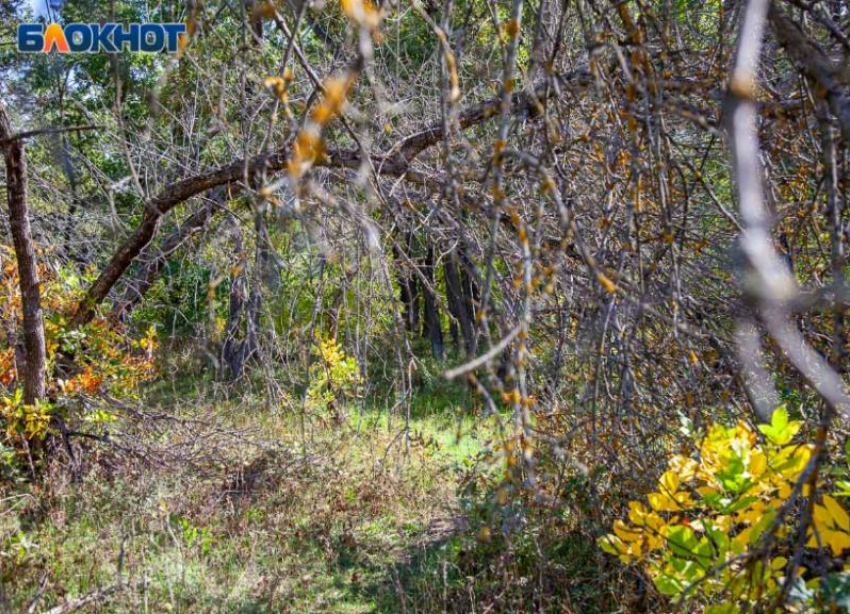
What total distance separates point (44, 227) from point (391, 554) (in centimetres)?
333

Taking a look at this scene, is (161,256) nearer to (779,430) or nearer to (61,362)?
(61,362)

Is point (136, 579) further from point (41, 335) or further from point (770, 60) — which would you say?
point (770, 60)

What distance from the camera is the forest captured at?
4.28ft

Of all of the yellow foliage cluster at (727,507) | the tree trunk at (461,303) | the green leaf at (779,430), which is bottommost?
the yellow foliage cluster at (727,507)

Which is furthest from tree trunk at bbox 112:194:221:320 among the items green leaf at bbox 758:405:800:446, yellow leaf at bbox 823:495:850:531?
yellow leaf at bbox 823:495:850:531

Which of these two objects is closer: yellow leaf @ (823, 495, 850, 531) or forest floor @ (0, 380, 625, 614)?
yellow leaf @ (823, 495, 850, 531)

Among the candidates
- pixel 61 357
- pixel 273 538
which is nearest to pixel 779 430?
pixel 273 538

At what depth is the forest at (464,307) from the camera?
1304mm

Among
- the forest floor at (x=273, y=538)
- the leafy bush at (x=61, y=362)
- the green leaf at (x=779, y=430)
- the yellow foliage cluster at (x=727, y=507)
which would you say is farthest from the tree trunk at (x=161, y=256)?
the green leaf at (x=779, y=430)

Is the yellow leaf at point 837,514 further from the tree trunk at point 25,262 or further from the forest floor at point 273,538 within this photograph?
the tree trunk at point 25,262

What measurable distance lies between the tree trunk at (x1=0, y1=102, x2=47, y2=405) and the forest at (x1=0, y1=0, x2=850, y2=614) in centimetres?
2

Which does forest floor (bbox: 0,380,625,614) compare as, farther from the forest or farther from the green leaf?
the green leaf

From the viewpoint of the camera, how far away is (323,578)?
13.5ft

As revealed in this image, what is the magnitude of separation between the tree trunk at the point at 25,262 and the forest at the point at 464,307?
0.02 metres
